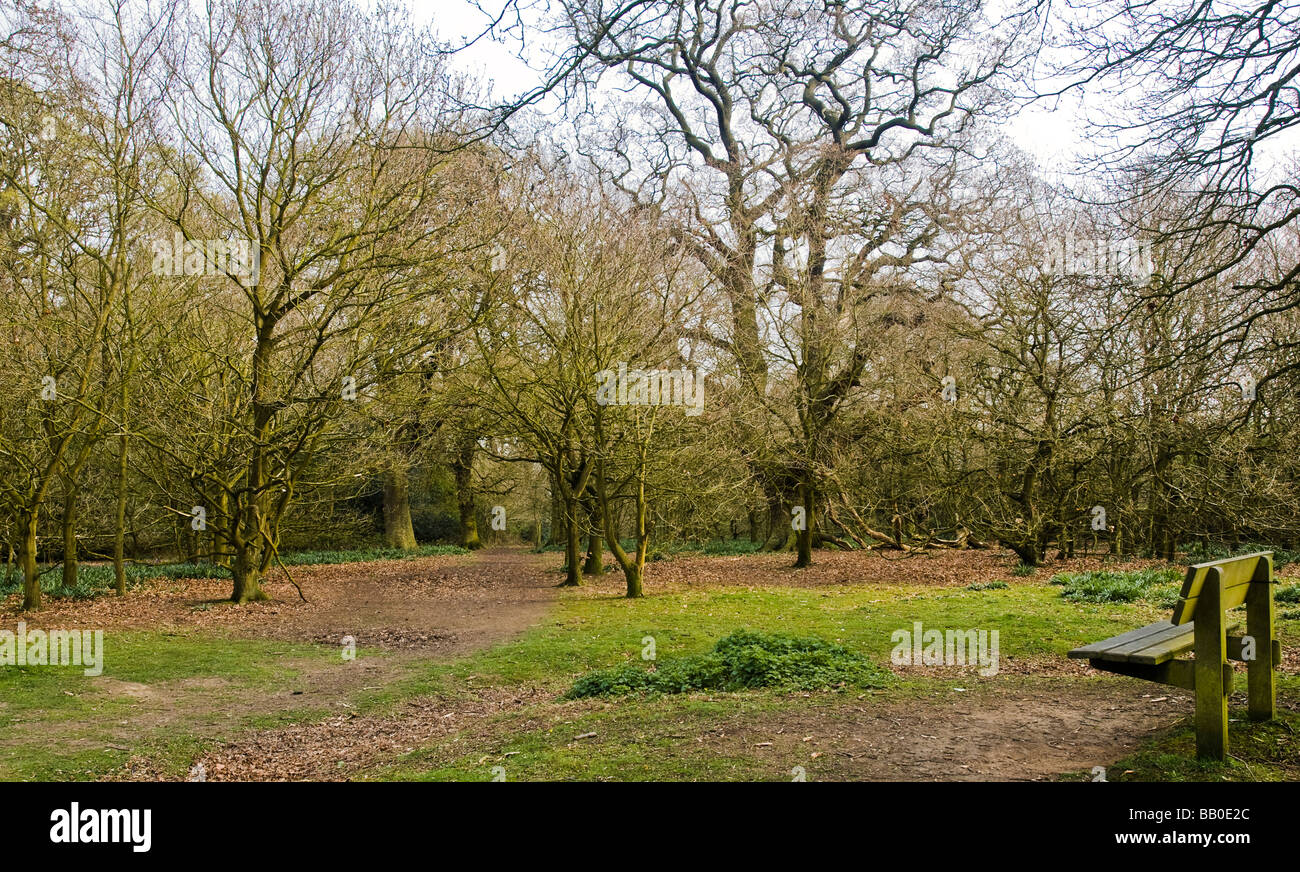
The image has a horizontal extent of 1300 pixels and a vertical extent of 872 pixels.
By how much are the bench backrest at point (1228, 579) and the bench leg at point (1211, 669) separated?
0.15 feet

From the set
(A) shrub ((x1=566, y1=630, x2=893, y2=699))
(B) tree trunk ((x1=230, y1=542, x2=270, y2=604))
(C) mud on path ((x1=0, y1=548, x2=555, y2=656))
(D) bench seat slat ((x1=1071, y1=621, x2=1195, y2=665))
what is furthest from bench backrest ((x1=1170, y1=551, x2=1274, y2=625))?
(B) tree trunk ((x1=230, y1=542, x2=270, y2=604))

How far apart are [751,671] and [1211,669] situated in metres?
3.76

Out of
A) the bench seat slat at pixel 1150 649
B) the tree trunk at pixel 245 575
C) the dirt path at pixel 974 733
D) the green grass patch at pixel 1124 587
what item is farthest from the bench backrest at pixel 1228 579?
the tree trunk at pixel 245 575

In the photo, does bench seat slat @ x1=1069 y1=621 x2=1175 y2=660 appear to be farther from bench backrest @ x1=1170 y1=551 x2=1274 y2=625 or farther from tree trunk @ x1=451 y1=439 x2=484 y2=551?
tree trunk @ x1=451 y1=439 x2=484 y2=551

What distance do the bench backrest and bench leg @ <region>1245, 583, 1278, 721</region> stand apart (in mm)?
91

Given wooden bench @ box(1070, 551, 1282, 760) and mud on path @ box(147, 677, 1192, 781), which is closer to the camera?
wooden bench @ box(1070, 551, 1282, 760)

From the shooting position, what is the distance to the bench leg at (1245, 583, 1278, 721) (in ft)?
17.1

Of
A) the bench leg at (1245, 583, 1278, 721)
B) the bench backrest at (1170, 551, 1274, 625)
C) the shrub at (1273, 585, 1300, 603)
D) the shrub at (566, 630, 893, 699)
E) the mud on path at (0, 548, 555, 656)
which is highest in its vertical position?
the bench backrest at (1170, 551, 1274, 625)

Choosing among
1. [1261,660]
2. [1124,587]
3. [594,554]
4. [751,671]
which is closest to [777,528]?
[594,554]

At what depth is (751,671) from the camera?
7.60 metres

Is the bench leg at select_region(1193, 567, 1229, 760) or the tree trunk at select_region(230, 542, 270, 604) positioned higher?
the bench leg at select_region(1193, 567, 1229, 760)

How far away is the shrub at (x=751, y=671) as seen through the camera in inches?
292

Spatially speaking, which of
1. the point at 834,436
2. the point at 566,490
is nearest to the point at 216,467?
the point at 566,490
